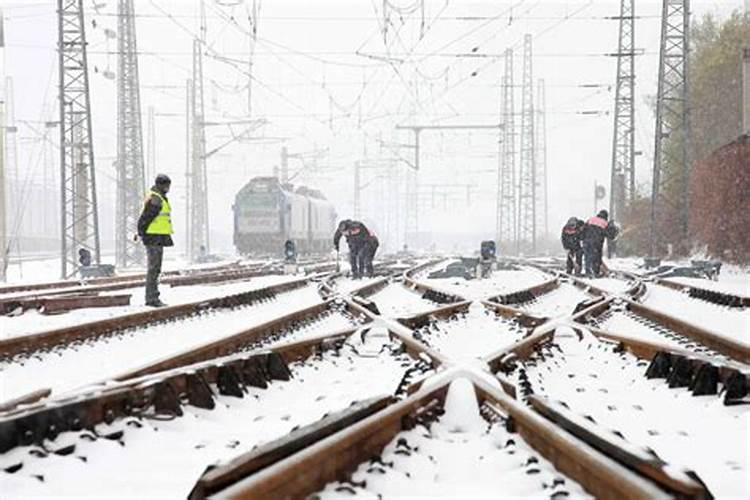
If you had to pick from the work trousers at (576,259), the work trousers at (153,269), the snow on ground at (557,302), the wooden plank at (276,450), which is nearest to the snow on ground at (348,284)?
the snow on ground at (557,302)

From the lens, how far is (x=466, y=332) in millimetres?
7230

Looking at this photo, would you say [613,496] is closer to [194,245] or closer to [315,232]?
[194,245]

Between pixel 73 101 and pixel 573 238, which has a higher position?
pixel 73 101

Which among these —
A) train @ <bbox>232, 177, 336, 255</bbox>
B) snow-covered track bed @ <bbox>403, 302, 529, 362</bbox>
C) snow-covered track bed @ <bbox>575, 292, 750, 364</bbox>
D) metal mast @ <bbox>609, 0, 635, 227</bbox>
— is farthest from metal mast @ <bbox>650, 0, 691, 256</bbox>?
snow-covered track bed @ <bbox>403, 302, 529, 362</bbox>

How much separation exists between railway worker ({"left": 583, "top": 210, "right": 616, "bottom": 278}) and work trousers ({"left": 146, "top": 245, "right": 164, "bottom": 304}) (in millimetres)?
10148

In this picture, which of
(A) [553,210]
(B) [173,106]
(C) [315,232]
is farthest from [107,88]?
(C) [315,232]

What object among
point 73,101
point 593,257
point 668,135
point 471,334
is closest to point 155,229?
point 471,334

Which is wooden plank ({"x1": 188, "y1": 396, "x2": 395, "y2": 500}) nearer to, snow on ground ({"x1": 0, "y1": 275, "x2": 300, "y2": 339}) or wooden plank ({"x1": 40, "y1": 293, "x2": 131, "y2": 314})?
snow on ground ({"x1": 0, "y1": 275, "x2": 300, "y2": 339})

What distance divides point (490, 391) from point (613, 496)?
1.31 m

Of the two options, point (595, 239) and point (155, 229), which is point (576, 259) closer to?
point (595, 239)

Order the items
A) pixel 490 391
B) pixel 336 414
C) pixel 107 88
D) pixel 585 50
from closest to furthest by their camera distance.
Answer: pixel 336 414, pixel 490 391, pixel 107 88, pixel 585 50

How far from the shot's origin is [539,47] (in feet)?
378

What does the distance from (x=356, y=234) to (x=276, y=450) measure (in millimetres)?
13667

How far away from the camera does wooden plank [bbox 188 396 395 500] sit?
223 cm
